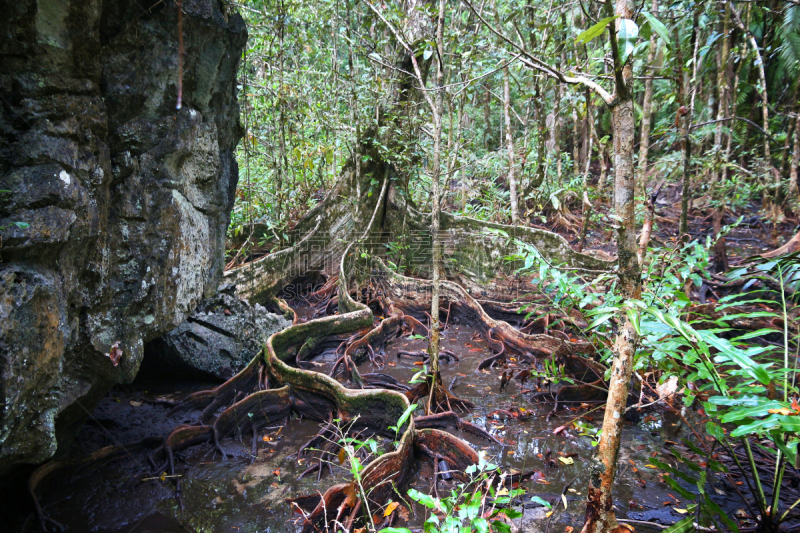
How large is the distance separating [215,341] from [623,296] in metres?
4.64

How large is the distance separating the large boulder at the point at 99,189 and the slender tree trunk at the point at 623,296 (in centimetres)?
287

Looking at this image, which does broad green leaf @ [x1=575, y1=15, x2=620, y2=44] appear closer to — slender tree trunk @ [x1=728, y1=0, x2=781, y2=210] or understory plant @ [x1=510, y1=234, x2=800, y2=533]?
understory plant @ [x1=510, y1=234, x2=800, y2=533]

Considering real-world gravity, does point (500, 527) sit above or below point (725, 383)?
below

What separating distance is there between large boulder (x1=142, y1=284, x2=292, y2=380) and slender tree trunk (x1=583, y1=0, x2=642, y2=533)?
169 inches

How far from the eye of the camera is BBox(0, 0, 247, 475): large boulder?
83.7 inches

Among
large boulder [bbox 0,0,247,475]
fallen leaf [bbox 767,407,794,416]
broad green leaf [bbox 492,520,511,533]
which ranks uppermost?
large boulder [bbox 0,0,247,475]

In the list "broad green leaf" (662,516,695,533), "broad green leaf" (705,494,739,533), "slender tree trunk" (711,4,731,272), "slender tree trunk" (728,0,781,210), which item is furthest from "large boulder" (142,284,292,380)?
"slender tree trunk" (728,0,781,210)

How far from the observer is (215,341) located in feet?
17.0

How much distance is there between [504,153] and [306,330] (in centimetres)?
781

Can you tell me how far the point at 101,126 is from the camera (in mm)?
2602

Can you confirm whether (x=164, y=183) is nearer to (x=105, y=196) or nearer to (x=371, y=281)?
(x=105, y=196)

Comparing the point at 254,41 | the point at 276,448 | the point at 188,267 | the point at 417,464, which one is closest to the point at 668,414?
the point at 417,464

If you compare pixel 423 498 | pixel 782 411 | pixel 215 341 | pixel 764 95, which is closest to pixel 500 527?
pixel 423 498

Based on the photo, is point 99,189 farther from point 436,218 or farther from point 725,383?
point 725,383
